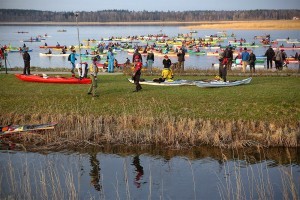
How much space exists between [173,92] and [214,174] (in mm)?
8807

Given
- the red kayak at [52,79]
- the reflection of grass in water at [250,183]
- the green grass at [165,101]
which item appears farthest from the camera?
the red kayak at [52,79]

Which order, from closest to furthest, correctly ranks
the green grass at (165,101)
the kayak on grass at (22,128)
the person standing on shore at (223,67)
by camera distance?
the kayak on grass at (22,128) → the green grass at (165,101) → the person standing on shore at (223,67)

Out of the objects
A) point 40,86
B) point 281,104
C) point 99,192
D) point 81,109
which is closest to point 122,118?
point 81,109

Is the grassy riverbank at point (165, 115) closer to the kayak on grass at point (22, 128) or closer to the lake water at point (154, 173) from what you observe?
the kayak on grass at point (22, 128)

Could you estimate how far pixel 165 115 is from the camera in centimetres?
1852

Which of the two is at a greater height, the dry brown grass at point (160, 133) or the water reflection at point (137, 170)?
the dry brown grass at point (160, 133)

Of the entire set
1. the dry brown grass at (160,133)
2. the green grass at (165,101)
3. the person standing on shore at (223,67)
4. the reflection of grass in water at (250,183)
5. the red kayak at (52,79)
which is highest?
the person standing on shore at (223,67)

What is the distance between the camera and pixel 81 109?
1973cm

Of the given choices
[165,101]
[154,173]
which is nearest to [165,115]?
[165,101]

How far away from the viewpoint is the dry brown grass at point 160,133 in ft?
56.0

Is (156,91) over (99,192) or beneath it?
over

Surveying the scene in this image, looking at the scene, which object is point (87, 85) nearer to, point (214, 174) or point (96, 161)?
point (96, 161)

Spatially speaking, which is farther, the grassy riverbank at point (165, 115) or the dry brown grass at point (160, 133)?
the grassy riverbank at point (165, 115)

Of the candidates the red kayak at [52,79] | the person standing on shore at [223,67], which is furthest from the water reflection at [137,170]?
the red kayak at [52,79]
